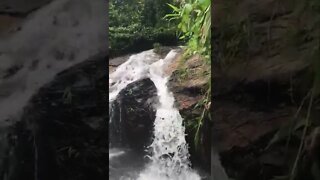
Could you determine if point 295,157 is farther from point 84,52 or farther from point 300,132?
point 84,52

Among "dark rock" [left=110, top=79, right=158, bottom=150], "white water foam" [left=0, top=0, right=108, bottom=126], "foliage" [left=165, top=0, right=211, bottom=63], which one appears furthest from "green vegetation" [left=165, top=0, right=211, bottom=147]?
"white water foam" [left=0, top=0, right=108, bottom=126]

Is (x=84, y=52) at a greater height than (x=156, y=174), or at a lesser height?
greater

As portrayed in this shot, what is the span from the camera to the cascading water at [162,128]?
1.45 meters

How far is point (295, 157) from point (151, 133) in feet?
1.79

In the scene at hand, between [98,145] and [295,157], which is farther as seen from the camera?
[98,145]

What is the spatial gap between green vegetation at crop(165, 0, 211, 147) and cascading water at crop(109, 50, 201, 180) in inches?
2.7

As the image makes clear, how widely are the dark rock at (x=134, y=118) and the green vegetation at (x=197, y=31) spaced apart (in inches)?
6.5

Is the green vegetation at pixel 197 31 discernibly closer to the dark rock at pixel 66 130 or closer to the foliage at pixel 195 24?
the foliage at pixel 195 24

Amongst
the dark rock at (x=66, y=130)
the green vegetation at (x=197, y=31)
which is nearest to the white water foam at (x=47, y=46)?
the dark rock at (x=66, y=130)

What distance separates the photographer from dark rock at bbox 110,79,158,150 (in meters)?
1.46

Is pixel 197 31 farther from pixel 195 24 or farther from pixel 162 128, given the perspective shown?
pixel 162 128

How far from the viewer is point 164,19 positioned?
4.93 ft

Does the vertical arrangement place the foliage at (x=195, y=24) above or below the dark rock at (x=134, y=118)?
above

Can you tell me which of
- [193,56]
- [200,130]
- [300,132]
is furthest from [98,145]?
[300,132]
